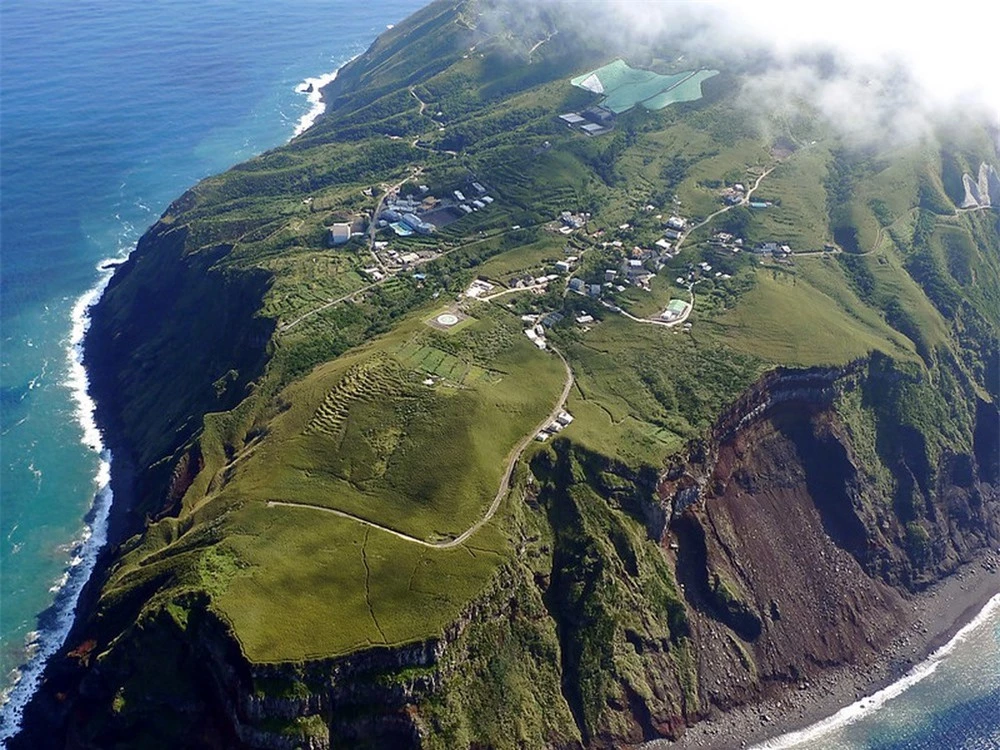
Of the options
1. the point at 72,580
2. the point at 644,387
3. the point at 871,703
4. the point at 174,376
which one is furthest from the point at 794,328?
the point at 72,580

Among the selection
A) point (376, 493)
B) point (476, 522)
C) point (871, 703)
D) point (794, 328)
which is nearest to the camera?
point (476, 522)

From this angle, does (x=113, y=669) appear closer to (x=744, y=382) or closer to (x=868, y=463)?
(x=744, y=382)

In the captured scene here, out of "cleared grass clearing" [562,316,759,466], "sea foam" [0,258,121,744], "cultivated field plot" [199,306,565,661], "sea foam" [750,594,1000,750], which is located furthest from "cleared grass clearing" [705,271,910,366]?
"sea foam" [0,258,121,744]

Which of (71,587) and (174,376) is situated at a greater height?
(174,376)

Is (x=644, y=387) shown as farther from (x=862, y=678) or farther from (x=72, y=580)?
(x=72, y=580)

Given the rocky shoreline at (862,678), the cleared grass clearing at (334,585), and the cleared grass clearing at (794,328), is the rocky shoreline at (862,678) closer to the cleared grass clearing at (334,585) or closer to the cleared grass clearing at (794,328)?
the cleared grass clearing at (334,585)

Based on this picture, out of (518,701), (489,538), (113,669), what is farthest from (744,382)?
(113,669)
